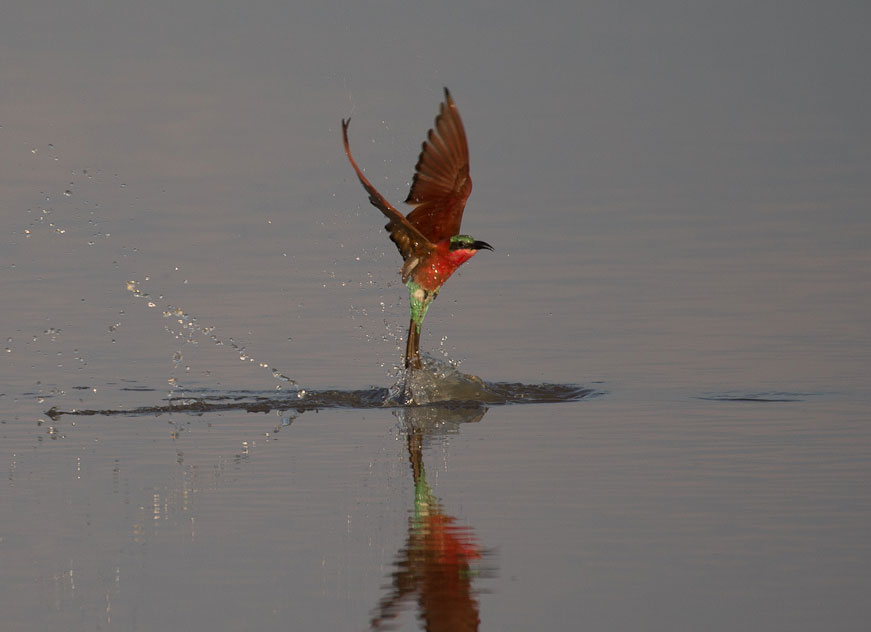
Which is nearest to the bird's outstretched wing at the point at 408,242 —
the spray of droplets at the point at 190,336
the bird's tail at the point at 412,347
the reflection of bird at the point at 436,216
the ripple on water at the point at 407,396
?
the reflection of bird at the point at 436,216

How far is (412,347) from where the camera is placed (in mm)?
11695

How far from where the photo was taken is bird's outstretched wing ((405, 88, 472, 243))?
1114 cm

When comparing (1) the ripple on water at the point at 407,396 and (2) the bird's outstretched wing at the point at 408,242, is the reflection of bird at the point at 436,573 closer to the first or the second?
(1) the ripple on water at the point at 407,396

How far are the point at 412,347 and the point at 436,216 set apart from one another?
0.79 meters

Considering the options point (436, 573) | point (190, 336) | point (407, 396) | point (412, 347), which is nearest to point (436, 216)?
point (412, 347)

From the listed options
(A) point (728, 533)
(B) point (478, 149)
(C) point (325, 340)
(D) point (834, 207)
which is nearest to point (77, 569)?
(A) point (728, 533)

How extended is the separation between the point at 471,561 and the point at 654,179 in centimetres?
1657

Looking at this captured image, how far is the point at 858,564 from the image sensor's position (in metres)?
6.95

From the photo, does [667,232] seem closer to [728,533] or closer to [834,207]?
[834,207]

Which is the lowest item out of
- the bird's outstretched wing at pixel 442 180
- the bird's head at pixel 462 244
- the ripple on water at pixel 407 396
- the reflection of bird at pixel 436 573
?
the reflection of bird at pixel 436 573

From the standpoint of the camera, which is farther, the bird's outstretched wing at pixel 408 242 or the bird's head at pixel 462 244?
the bird's head at pixel 462 244

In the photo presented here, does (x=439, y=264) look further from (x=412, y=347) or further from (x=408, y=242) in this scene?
(x=412, y=347)

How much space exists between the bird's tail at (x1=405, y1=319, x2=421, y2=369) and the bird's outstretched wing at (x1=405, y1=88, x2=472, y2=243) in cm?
56

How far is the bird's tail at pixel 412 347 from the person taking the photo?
11625 millimetres
